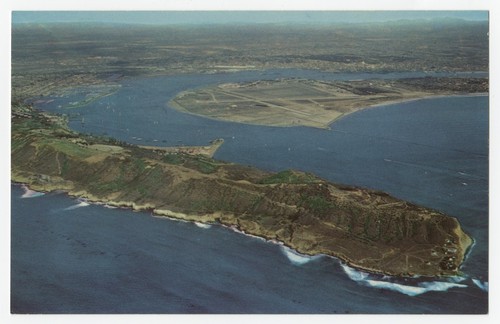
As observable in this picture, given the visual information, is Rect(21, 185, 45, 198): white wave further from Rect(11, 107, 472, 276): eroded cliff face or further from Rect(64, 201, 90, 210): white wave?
Rect(64, 201, 90, 210): white wave

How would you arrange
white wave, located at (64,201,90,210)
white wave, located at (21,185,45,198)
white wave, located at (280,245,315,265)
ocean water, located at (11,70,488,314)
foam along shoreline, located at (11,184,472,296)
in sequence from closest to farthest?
ocean water, located at (11,70,488,314) < foam along shoreline, located at (11,184,472,296) < white wave, located at (280,245,315,265) < white wave, located at (21,185,45,198) < white wave, located at (64,201,90,210)

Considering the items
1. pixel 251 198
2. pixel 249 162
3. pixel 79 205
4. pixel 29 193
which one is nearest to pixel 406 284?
pixel 251 198

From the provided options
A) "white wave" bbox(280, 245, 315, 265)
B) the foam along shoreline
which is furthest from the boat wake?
"white wave" bbox(280, 245, 315, 265)

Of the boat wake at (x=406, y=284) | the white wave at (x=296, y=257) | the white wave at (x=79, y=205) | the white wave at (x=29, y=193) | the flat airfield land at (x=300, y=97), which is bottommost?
the boat wake at (x=406, y=284)

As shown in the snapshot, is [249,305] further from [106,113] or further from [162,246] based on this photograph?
[106,113]

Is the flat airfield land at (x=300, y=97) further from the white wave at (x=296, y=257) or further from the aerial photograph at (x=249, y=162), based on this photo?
the white wave at (x=296, y=257)

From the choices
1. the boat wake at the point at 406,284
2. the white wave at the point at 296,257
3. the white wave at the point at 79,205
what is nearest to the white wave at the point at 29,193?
the white wave at the point at 79,205

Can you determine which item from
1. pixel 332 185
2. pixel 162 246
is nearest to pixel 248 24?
pixel 332 185
